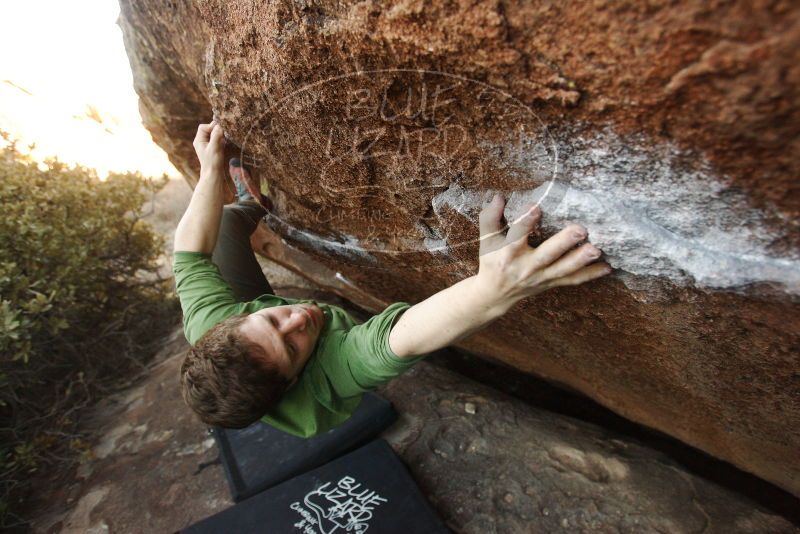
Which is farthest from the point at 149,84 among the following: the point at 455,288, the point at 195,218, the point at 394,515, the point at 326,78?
the point at 394,515

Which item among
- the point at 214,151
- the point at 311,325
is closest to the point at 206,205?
the point at 214,151

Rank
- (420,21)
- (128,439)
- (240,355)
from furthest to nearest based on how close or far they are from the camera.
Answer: (128,439) → (240,355) → (420,21)

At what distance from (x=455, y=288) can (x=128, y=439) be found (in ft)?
8.59

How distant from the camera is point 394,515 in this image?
183cm

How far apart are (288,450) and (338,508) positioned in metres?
0.57

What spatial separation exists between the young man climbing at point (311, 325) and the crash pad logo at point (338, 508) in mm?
362

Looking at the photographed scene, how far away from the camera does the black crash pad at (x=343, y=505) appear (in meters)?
1.82

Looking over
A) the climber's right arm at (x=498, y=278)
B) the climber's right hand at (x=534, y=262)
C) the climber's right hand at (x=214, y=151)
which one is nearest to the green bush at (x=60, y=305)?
the climber's right hand at (x=214, y=151)

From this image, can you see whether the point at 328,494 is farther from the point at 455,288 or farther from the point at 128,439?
the point at 128,439

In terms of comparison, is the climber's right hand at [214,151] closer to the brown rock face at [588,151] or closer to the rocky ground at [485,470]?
the brown rock face at [588,151]

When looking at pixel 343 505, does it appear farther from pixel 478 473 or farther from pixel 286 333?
pixel 286 333

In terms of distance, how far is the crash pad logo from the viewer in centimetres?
185

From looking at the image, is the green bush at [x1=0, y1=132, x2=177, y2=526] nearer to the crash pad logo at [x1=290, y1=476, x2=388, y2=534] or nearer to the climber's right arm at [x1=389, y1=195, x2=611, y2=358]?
the crash pad logo at [x1=290, y1=476, x2=388, y2=534]

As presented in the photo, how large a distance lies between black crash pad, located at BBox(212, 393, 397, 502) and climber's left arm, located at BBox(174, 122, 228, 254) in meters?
1.10
